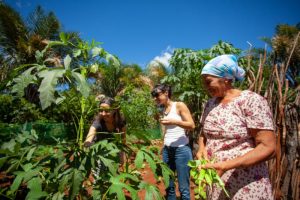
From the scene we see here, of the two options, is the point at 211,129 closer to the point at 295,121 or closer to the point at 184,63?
the point at 295,121

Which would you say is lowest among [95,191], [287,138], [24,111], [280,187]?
[280,187]

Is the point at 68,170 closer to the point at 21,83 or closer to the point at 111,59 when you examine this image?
the point at 21,83

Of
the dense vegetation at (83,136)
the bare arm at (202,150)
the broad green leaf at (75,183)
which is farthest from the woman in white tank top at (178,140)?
the broad green leaf at (75,183)

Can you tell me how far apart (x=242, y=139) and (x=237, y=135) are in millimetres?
40

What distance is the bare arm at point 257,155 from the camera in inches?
55.1

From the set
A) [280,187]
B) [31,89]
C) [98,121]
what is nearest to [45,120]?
[31,89]

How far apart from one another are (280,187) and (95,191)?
6.35ft

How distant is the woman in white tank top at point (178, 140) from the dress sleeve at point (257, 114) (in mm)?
1304

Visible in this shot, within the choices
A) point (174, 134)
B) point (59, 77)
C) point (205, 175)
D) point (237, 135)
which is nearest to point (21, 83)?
point (59, 77)

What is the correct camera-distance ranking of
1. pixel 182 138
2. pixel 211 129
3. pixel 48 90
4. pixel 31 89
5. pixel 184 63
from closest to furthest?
pixel 48 90 < pixel 211 129 < pixel 182 138 < pixel 184 63 < pixel 31 89

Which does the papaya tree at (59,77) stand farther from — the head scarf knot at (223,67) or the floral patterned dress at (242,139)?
the floral patterned dress at (242,139)

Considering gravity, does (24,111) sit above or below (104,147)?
above

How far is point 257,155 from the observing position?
4.61 feet

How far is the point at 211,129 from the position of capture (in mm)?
1674
